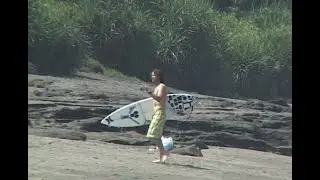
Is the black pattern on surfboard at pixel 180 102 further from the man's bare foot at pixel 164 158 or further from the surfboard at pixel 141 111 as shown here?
the man's bare foot at pixel 164 158

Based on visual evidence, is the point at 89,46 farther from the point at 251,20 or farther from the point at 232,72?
the point at 251,20

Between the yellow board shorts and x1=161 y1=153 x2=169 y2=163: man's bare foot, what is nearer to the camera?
the yellow board shorts

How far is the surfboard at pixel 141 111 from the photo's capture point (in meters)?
9.00

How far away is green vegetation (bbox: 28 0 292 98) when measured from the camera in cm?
1281

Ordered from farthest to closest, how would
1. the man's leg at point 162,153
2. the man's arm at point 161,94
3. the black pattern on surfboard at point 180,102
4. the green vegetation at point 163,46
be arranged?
the green vegetation at point 163,46 < the black pattern on surfboard at point 180,102 < the man's leg at point 162,153 < the man's arm at point 161,94

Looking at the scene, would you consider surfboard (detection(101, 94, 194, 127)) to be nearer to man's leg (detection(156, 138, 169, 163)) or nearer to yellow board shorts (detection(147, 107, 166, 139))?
man's leg (detection(156, 138, 169, 163))

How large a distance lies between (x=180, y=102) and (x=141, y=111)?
1.30m

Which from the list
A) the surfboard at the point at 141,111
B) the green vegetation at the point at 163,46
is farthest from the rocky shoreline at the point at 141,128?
the green vegetation at the point at 163,46

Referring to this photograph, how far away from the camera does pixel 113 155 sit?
8.20m

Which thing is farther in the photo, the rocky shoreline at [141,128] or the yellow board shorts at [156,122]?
the rocky shoreline at [141,128]

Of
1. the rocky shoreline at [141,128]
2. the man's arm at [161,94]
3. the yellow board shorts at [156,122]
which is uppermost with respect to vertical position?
the man's arm at [161,94]

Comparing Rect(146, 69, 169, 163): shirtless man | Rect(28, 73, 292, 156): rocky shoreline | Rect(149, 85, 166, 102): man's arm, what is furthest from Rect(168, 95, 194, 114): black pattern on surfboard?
Rect(149, 85, 166, 102): man's arm
